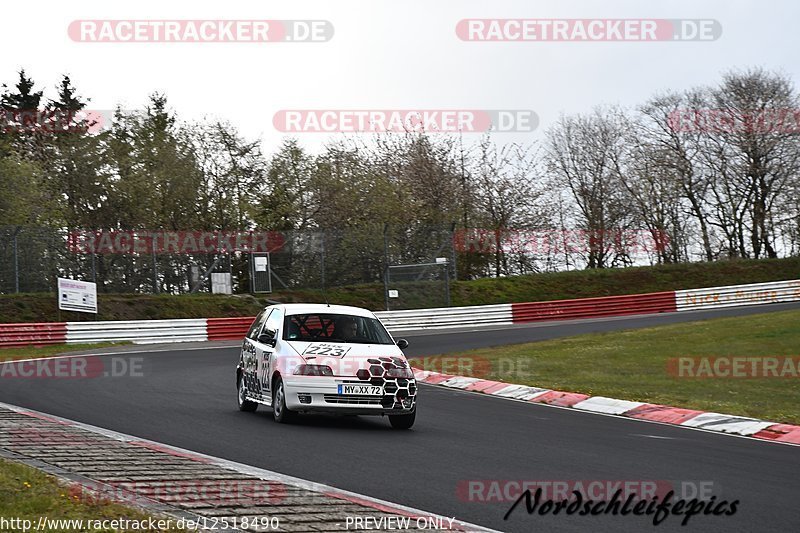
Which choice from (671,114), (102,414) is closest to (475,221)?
(671,114)

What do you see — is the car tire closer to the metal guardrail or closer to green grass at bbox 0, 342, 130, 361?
green grass at bbox 0, 342, 130, 361

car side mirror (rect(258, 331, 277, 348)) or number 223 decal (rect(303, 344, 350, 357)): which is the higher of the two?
car side mirror (rect(258, 331, 277, 348))

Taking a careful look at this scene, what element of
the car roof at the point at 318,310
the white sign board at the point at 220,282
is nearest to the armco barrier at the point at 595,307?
the white sign board at the point at 220,282

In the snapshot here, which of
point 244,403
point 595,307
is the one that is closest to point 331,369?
point 244,403

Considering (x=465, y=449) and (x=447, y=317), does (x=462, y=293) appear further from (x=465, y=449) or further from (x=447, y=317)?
(x=465, y=449)

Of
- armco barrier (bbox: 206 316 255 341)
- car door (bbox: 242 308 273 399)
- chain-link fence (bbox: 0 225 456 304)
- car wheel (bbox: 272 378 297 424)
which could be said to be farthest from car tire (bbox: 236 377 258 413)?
chain-link fence (bbox: 0 225 456 304)

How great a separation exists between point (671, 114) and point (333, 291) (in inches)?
1366

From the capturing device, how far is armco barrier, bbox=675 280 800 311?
47.7 metres

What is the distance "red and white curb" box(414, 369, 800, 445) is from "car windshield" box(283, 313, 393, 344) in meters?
3.99

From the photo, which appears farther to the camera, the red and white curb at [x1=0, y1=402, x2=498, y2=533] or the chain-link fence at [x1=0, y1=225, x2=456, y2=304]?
the chain-link fence at [x1=0, y1=225, x2=456, y2=304]

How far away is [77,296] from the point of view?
34656 millimetres

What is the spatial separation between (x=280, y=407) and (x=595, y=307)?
1353 inches

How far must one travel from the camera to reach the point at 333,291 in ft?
139

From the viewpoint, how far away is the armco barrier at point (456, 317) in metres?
32.1
